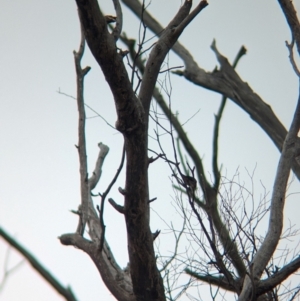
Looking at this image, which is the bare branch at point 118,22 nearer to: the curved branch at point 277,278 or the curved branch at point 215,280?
the curved branch at point 277,278

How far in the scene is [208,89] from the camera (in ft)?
26.6

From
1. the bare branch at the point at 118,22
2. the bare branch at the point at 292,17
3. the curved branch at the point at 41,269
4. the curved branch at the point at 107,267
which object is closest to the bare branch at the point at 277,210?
the bare branch at the point at 292,17

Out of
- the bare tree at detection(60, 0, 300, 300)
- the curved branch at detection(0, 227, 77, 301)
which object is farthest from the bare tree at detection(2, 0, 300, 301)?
the curved branch at detection(0, 227, 77, 301)

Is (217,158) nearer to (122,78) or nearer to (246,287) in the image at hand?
(246,287)

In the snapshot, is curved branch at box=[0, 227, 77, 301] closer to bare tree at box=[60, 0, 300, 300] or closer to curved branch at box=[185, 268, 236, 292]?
bare tree at box=[60, 0, 300, 300]

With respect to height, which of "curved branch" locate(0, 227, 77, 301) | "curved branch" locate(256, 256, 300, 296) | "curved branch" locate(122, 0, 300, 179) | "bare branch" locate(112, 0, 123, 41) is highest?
"curved branch" locate(122, 0, 300, 179)

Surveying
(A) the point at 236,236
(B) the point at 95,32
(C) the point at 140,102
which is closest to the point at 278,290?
(A) the point at 236,236

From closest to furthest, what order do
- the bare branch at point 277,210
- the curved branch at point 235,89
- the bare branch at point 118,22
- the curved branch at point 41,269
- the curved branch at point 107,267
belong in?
the curved branch at point 41,269, the bare branch at point 118,22, the bare branch at point 277,210, the curved branch at point 107,267, the curved branch at point 235,89

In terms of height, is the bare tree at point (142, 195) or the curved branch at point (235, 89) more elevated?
the curved branch at point (235, 89)

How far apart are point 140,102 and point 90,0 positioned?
73cm

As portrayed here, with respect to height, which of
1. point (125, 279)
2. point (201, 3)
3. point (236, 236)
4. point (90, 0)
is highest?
point (201, 3)

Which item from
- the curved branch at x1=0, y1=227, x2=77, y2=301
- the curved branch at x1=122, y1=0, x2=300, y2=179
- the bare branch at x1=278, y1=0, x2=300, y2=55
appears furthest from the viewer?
the curved branch at x1=122, y1=0, x2=300, y2=179

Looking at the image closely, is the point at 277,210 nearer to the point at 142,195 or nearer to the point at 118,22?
the point at 142,195

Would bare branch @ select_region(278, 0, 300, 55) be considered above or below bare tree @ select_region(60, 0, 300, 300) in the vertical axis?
above
